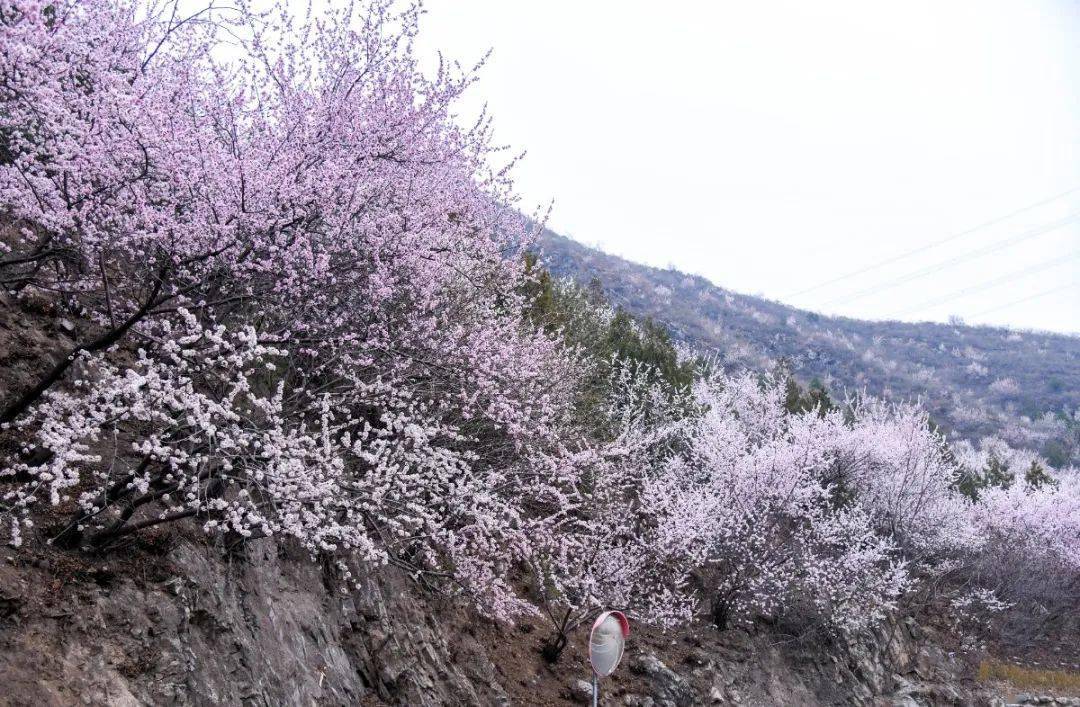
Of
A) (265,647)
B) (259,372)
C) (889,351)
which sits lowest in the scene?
(265,647)

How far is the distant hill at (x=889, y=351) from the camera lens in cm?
7244

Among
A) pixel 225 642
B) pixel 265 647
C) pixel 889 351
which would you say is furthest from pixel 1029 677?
pixel 889 351

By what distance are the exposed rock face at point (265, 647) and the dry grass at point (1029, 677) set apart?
11.3 m

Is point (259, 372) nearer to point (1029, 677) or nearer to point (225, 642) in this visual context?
point (225, 642)

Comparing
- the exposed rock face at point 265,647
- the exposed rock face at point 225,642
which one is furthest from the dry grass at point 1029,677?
the exposed rock face at point 225,642

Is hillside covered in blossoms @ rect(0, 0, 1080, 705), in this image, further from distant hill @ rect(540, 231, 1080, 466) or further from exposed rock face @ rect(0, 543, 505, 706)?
distant hill @ rect(540, 231, 1080, 466)

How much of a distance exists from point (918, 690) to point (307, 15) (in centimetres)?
1829

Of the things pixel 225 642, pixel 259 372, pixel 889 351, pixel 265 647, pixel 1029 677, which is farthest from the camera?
pixel 889 351

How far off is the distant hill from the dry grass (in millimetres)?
43013

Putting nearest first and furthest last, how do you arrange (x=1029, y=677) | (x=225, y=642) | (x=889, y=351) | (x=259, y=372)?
1. (x=225, y=642)
2. (x=259, y=372)
3. (x=1029, y=677)
4. (x=889, y=351)

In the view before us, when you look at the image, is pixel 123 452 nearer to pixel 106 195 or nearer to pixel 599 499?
pixel 106 195

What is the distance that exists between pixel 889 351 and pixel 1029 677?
259 feet

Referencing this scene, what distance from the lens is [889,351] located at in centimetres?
9281

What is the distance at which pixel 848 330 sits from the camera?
9988 cm
